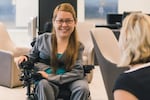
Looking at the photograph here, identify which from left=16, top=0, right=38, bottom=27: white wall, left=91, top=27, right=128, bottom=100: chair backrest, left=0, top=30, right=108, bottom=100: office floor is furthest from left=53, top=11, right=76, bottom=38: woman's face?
left=16, top=0, right=38, bottom=27: white wall

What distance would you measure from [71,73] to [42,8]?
3666mm

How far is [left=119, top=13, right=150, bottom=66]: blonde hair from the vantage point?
143 centimetres

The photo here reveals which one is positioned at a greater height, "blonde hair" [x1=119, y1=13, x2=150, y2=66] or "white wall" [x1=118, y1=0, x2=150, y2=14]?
"white wall" [x1=118, y1=0, x2=150, y2=14]

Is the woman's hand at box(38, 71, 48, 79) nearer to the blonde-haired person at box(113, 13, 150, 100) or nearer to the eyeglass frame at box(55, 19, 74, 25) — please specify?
the eyeglass frame at box(55, 19, 74, 25)

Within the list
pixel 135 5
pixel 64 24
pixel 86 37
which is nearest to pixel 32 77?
pixel 64 24

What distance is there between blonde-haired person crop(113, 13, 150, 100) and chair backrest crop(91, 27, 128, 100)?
119cm

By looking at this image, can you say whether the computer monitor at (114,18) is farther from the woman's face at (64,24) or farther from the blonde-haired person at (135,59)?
the blonde-haired person at (135,59)

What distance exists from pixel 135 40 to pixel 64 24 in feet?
5.28

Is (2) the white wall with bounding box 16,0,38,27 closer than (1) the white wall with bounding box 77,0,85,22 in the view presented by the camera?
Yes

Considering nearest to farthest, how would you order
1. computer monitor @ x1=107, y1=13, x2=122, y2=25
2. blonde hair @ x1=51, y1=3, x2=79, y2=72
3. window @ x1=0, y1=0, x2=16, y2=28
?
1. blonde hair @ x1=51, y1=3, x2=79, y2=72
2. computer monitor @ x1=107, y1=13, x2=122, y2=25
3. window @ x1=0, y1=0, x2=16, y2=28

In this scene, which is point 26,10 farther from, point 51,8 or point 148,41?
point 148,41

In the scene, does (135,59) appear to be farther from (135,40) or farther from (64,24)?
(64,24)

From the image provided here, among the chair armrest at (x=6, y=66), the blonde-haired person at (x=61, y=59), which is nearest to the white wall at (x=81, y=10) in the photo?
the chair armrest at (x=6, y=66)

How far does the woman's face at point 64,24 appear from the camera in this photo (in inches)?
117
